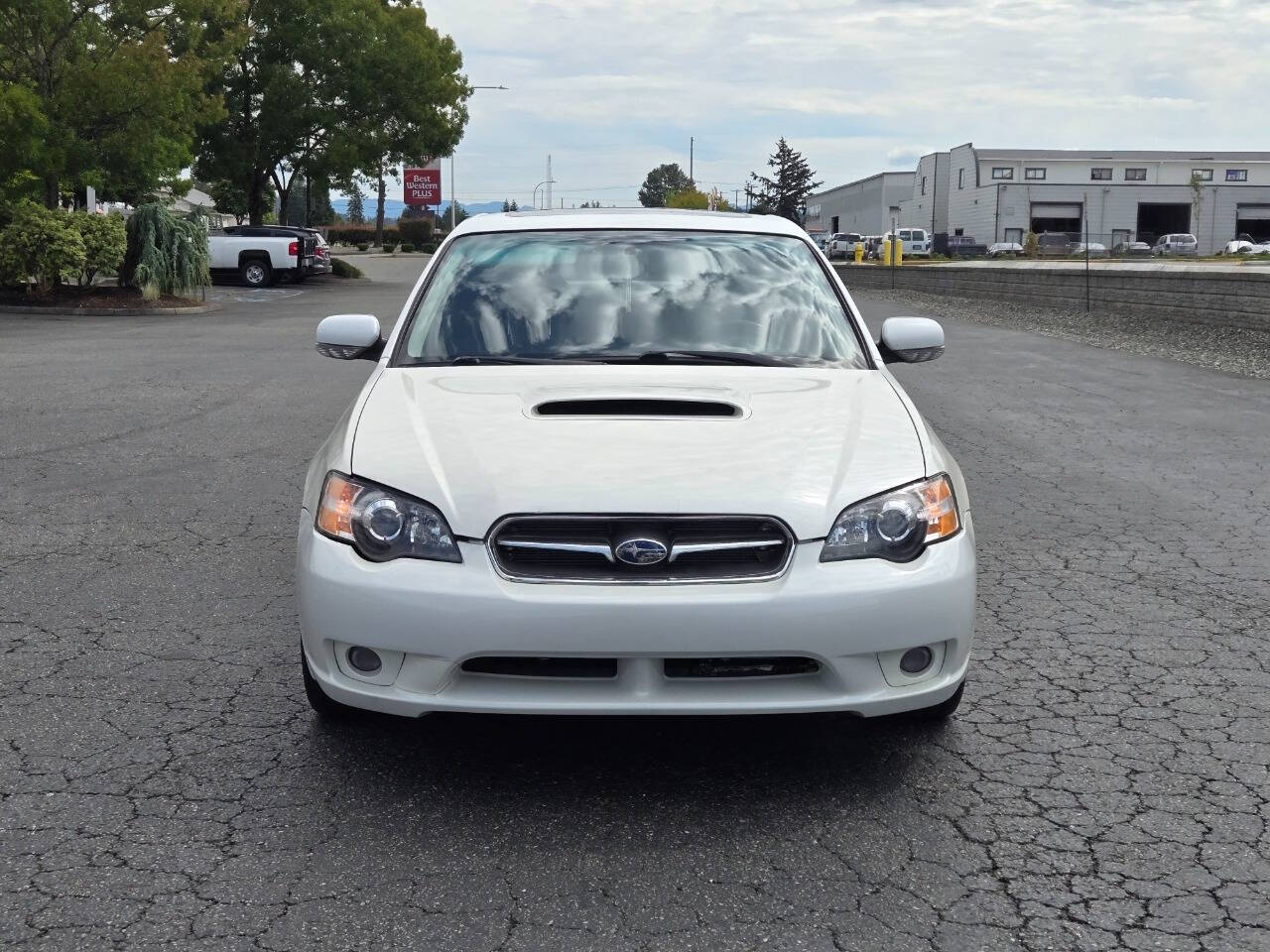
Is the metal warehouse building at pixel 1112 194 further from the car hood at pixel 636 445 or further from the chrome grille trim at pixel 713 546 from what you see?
the chrome grille trim at pixel 713 546

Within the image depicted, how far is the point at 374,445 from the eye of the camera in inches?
153

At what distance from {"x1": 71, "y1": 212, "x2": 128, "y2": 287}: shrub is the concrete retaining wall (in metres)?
16.7

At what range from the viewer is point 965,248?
265 feet

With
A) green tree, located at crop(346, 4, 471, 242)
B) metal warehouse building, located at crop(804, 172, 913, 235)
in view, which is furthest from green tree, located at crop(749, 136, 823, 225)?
green tree, located at crop(346, 4, 471, 242)

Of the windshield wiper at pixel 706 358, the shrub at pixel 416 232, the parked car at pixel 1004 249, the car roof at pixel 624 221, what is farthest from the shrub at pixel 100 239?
the shrub at pixel 416 232

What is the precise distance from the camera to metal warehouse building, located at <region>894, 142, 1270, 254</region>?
8275 cm

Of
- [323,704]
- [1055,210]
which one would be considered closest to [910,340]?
[323,704]

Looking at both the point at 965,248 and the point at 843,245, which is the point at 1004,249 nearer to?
the point at 965,248

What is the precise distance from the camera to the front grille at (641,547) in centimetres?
347

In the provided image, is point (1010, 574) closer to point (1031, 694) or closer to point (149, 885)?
point (1031, 694)

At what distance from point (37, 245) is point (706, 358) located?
875 inches

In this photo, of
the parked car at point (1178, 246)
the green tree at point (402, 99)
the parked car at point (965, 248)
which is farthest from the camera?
the parked car at point (965, 248)

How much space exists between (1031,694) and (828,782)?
3.53 feet

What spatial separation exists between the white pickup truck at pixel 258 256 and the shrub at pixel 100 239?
1022 centimetres
